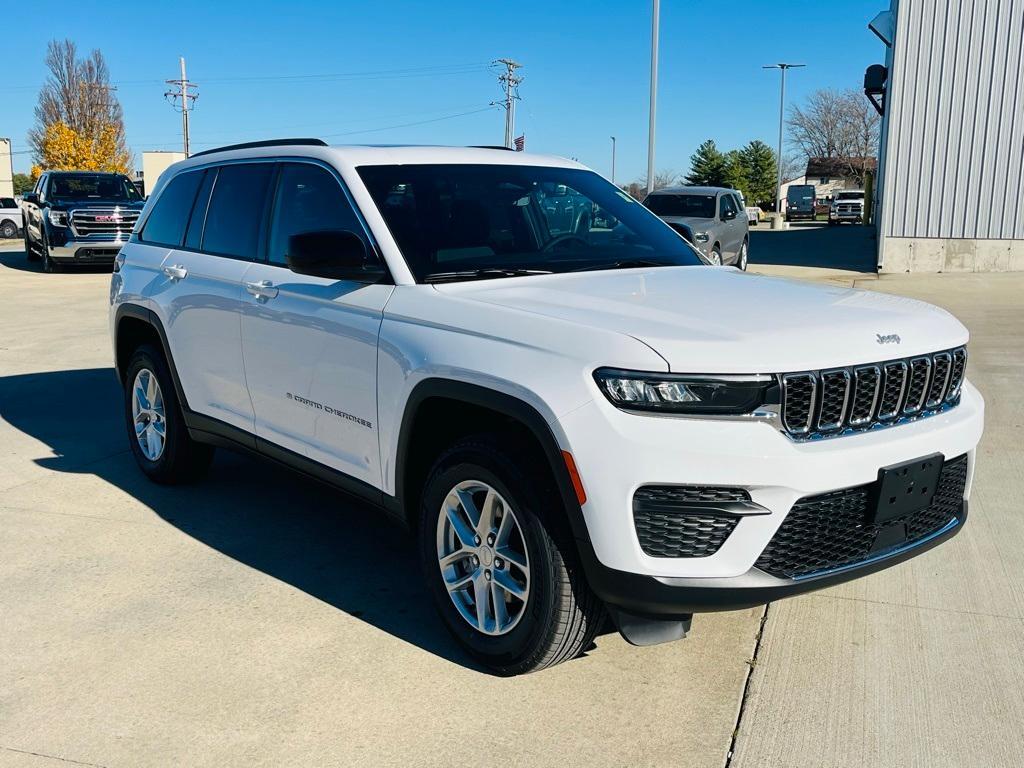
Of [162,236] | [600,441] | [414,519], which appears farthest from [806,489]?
[162,236]

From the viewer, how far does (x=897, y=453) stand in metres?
3.12

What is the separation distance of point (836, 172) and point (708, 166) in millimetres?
16059

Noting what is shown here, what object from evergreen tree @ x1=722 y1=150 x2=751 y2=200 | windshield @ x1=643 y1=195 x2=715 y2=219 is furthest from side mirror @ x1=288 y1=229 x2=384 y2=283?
evergreen tree @ x1=722 y1=150 x2=751 y2=200

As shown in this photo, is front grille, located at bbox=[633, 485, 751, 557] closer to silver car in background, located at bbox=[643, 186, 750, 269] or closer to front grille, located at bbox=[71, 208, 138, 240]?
silver car in background, located at bbox=[643, 186, 750, 269]

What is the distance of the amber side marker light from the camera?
296 centimetres

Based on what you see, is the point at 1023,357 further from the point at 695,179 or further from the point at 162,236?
the point at 695,179

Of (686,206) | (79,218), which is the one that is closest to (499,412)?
(686,206)

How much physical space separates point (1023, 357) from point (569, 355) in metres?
7.94

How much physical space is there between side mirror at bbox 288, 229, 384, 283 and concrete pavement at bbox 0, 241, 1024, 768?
4.46 feet

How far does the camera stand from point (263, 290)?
4445mm

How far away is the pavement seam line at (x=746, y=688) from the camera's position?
3.03 m

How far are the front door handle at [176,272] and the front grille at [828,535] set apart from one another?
134 inches

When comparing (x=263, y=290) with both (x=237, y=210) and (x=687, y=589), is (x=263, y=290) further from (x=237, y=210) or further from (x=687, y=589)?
(x=687, y=589)

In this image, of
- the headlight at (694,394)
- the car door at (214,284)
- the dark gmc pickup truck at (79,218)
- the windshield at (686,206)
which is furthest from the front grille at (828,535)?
the dark gmc pickup truck at (79,218)
